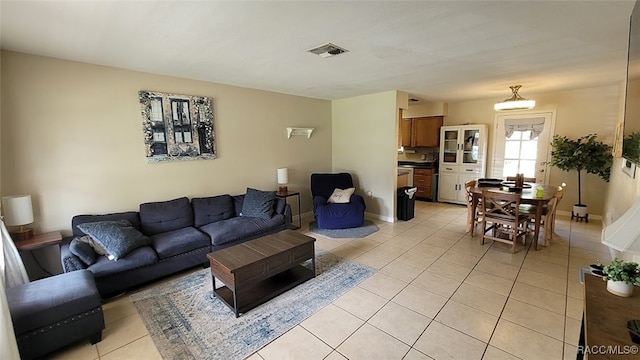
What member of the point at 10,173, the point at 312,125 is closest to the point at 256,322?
the point at 10,173

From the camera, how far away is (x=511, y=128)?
18.1 feet

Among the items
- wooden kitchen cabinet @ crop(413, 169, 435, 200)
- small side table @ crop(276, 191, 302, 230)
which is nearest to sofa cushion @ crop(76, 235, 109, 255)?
small side table @ crop(276, 191, 302, 230)

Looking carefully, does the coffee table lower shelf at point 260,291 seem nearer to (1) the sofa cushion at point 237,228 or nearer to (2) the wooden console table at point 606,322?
(1) the sofa cushion at point 237,228

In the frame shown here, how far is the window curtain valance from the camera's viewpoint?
17.1 feet

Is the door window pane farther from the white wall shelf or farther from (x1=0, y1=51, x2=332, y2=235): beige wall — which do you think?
(x1=0, y1=51, x2=332, y2=235): beige wall

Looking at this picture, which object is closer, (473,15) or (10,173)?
(473,15)

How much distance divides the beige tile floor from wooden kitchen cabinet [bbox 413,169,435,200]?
2908 mm

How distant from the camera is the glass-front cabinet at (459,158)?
19.2 ft

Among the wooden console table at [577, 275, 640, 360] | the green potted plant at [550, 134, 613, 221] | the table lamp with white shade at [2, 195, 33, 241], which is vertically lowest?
the wooden console table at [577, 275, 640, 360]

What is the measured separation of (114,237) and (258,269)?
4.87 feet

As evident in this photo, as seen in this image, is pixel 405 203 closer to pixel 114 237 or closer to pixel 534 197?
pixel 534 197

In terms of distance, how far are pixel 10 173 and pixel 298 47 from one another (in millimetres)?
3007

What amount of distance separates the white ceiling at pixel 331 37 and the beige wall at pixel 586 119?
1362 mm

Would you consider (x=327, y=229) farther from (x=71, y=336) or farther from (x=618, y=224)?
(x=618, y=224)
